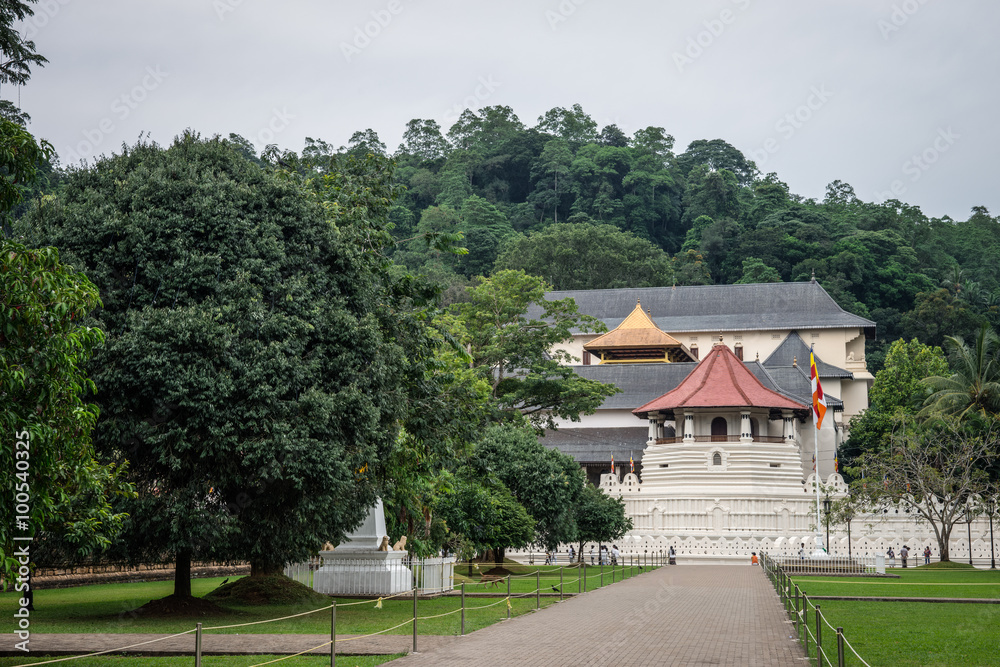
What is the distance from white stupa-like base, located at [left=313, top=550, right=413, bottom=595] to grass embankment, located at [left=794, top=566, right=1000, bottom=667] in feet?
30.7

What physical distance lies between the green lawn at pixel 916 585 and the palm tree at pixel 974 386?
10.7m

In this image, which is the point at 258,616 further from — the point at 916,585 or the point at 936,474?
the point at 936,474

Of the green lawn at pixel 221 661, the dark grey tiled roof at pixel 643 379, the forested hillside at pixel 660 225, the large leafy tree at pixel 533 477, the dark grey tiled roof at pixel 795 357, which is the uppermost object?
the forested hillside at pixel 660 225

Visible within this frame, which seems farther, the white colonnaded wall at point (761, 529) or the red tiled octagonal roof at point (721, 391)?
the red tiled octagonal roof at point (721, 391)

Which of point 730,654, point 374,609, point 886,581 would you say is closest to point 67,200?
point 374,609

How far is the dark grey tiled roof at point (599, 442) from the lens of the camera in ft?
199

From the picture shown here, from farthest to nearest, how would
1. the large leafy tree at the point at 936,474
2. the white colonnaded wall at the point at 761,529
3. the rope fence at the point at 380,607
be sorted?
the white colonnaded wall at the point at 761,529 → the large leafy tree at the point at 936,474 → the rope fence at the point at 380,607

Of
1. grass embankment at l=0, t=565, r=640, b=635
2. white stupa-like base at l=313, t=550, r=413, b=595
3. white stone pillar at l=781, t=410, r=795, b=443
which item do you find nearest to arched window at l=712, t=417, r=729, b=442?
white stone pillar at l=781, t=410, r=795, b=443

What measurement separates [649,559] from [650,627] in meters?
31.6

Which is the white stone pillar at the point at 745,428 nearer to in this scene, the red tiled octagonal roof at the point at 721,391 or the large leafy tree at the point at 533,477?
the red tiled octagonal roof at the point at 721,391

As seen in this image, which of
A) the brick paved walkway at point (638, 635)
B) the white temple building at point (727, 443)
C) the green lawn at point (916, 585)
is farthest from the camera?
the white temple building at point (727, 443)

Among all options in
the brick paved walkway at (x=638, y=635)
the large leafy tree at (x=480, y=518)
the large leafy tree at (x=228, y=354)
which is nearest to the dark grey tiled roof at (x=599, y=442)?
the large leafy tree at (x=480, y=518)

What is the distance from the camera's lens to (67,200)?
19.6m

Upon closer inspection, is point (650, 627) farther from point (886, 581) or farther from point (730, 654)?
point (886, 581)
